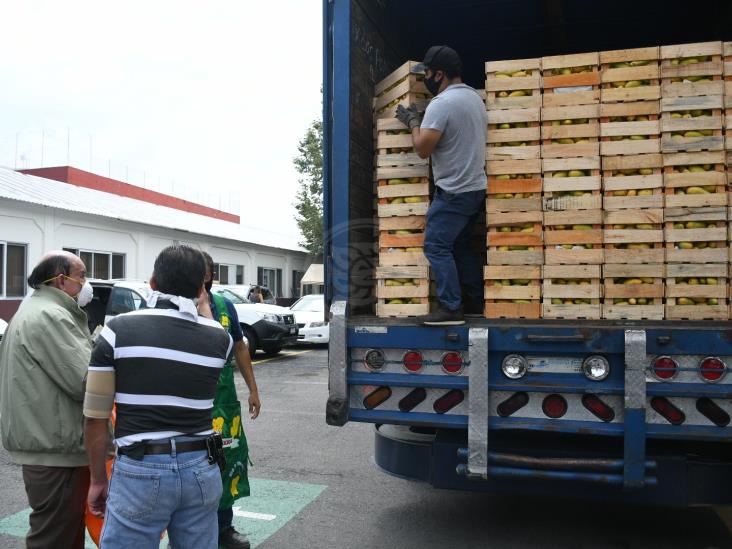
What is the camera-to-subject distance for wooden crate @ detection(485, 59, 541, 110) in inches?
162

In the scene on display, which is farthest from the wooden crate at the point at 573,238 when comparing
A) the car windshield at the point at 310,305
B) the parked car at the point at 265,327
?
the car windshield at the point at 310,305

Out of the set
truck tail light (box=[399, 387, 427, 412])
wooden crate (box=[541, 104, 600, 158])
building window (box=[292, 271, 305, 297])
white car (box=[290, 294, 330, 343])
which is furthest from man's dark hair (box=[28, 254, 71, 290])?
building window (box=[292, 271, 305, 297])

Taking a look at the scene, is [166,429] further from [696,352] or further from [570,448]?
[696,352]

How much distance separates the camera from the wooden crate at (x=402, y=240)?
4281mm

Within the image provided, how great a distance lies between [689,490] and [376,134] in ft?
9.90

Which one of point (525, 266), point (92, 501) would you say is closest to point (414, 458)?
point (525, 266)

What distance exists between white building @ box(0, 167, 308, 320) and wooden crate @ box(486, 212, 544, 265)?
55.5 ft

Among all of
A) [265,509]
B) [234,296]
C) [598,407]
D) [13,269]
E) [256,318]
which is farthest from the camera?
[13,269]

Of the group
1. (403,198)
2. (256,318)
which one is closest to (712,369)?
(403,198)

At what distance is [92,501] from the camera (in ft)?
9.26

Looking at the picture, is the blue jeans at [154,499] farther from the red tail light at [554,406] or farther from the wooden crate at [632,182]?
the wooden crate at [632,182]

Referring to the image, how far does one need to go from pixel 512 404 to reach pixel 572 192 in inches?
50.6

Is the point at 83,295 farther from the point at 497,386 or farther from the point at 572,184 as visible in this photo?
the point at 572,184

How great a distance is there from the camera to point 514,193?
4078mm
